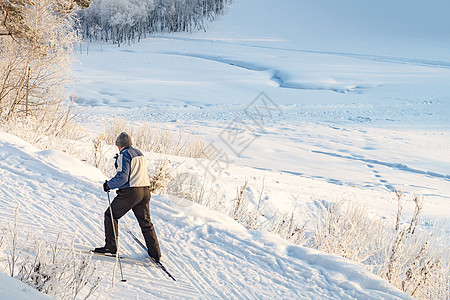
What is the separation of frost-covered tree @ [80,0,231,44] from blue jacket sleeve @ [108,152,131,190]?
54498 millimetres

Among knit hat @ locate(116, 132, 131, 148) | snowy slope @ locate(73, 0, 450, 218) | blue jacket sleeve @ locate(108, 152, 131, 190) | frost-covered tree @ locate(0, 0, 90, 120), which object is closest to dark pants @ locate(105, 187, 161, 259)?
blue jacket sleeve @ locate(108, 152, 131, 190)

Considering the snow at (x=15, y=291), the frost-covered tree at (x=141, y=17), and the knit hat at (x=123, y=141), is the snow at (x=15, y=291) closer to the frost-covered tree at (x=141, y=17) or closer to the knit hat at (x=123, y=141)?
the knit hat at (x=123, y=141)

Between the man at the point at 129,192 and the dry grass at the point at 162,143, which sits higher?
the man at the point at 129,192

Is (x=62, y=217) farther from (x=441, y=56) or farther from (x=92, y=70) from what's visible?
(x=441, y=56)

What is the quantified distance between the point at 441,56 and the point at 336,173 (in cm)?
4305

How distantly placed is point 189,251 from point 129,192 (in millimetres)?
975

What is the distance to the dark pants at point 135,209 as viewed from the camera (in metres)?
4.30

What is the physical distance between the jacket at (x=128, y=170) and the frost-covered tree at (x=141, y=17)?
54469 mm

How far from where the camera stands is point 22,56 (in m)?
10.7

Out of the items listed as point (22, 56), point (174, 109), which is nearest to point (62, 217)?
point (22, 56)

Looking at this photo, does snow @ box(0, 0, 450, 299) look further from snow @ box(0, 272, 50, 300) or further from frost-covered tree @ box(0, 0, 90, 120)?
frost-covered tree @ box(0, 0, 90, 120)

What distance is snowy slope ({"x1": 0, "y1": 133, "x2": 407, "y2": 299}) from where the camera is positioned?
400 cm

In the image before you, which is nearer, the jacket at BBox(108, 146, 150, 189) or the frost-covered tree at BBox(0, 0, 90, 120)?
the jacket at BBox(108, 146, 150, 189)

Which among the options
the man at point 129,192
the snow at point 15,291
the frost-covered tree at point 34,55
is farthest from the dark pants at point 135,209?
the frost-covered tree at point 34,55
